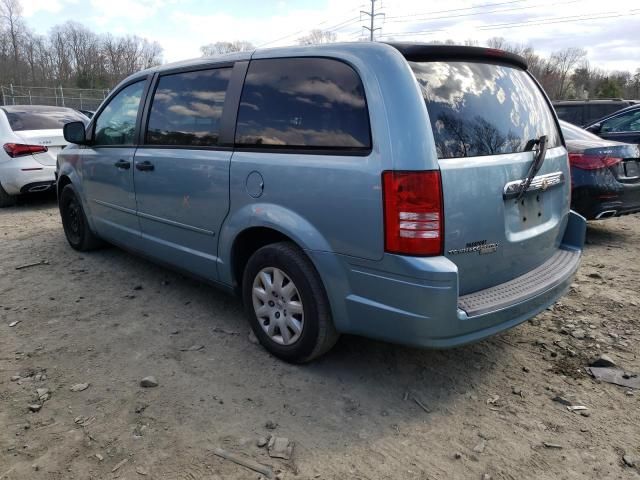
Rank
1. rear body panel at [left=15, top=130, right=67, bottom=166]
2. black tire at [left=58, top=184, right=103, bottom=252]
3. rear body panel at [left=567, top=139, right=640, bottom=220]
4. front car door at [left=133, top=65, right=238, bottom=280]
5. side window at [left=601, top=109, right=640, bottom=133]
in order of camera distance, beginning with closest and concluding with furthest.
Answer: front car door at [left=133, top=65, right=238, bottom=280] < black tire at [left=58, top=184, right=103, bottom=252] < rear body panel at [left=567, top=139, right=640, bottom=220] < rear body panel at [left=15, top=130, right=67, bottom=166] < side window at [left=601, top=109, right=640, bottom=133]

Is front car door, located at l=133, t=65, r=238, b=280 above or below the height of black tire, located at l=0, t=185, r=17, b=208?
above

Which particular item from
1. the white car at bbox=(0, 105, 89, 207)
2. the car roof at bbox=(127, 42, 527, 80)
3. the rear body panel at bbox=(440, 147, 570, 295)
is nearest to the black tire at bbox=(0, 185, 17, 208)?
the white car at bbox=(0, 105, 89, 207)

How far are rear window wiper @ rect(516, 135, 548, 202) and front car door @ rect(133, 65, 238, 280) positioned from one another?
176 cm

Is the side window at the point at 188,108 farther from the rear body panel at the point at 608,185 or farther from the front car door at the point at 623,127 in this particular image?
the front car door at the point at 623,127

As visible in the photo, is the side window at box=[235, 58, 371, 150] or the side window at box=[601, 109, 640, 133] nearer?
the side window at box=[235, 58, 371, 150]

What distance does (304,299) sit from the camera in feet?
9.37

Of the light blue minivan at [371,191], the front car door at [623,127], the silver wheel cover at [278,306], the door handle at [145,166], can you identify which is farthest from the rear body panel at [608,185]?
the door handle at [145,166]

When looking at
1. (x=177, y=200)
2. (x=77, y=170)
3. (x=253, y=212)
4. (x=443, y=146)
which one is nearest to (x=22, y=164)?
(x=77, y=170)

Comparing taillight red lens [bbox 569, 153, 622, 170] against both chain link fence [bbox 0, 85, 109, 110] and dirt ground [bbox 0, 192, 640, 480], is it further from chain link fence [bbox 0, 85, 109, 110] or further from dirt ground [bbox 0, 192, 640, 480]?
chain link fence [bbox 0, 85, 109, 110]

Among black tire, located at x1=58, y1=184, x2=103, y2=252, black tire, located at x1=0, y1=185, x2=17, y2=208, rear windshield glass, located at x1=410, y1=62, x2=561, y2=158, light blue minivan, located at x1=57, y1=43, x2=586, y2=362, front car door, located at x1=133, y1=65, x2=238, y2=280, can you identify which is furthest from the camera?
black tire, located at x1=0, y1=185, x2=17, y2=208

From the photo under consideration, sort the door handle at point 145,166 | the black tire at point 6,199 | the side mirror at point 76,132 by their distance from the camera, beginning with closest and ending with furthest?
the door handle at point 145,166 < the side mirror at point 76,132 < the black tire at point 6,199

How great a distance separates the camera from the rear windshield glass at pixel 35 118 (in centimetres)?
780

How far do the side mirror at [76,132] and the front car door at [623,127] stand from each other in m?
7.95

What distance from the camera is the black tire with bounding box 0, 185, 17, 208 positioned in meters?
7.96
